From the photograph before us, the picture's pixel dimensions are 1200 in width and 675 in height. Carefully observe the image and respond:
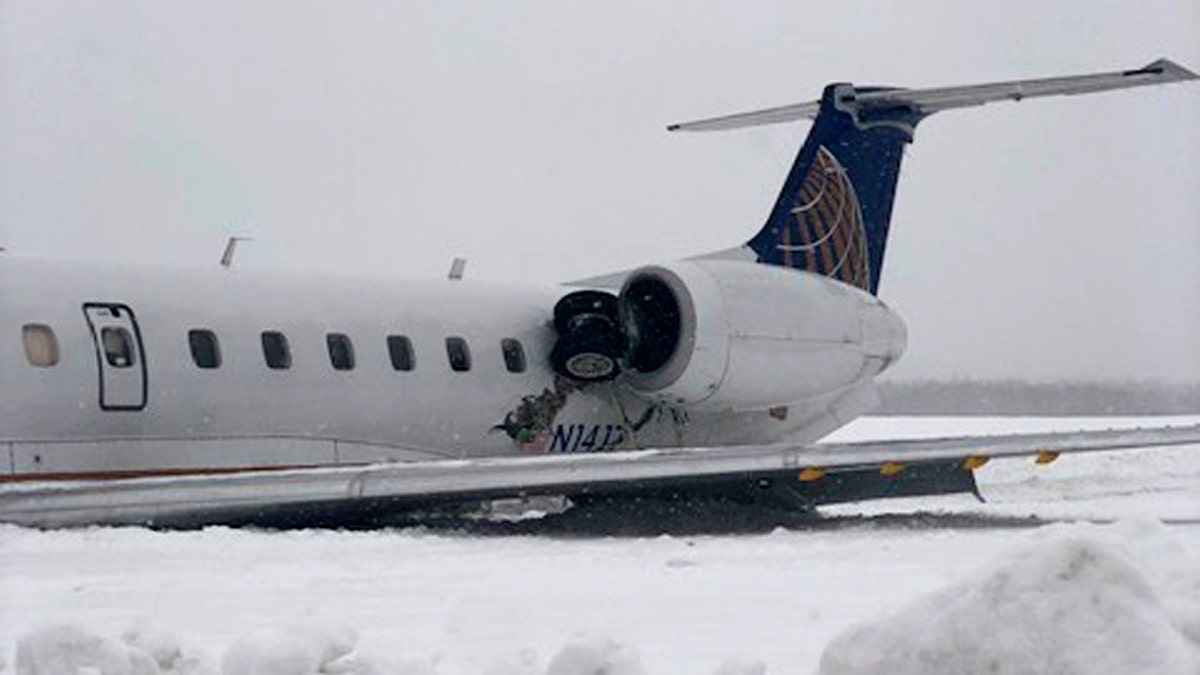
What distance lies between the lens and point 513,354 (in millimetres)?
14008

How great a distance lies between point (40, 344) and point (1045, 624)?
25.9 ft

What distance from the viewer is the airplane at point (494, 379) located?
34.7 ft

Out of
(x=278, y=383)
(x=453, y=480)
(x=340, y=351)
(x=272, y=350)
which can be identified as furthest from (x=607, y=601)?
(x=340, y=351)

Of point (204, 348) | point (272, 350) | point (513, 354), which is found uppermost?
point (204, 348)

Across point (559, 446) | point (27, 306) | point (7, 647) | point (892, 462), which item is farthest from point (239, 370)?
point (7, 647)

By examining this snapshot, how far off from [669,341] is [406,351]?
6.59ft

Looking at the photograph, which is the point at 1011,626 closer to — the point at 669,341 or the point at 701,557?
the point at 701,557

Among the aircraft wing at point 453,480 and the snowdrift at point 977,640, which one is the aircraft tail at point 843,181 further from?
the snowdrift at point 977,640

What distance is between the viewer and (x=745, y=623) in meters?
5.82

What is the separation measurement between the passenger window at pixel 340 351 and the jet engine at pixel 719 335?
204cm

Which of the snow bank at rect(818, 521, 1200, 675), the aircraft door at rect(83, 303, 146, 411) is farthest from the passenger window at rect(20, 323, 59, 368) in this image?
the snow bank at rect(818, 521, 1200, 675)

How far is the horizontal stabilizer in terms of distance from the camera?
47.2 ft

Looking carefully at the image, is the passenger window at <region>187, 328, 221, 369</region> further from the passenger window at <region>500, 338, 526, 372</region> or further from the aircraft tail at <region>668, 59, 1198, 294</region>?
the aircraft tail at <region>668, 59, 1198, 294</region>

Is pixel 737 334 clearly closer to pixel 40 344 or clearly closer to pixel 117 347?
pixel 117 347
